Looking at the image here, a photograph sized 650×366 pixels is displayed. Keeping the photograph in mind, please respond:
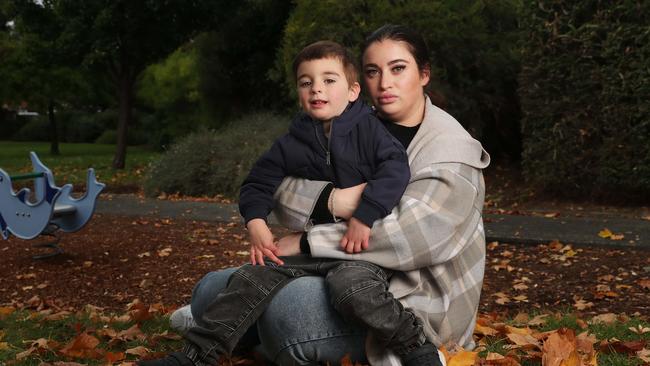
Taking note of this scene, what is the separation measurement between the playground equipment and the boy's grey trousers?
4.48 meters

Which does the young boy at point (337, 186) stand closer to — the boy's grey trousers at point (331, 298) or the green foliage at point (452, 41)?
the boy's grey trousers at point (331, 298)

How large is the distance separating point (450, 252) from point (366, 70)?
823mm

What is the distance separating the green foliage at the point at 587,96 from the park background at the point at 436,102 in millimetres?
17

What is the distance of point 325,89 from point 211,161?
9.66 m

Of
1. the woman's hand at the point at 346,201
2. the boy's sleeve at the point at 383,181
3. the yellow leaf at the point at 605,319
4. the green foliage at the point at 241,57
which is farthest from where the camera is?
the green foliage at the point at 241,57

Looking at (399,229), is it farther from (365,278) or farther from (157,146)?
(157,146)

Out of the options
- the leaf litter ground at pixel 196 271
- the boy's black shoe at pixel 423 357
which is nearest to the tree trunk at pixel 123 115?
the leaf litter ground at pixel 196 271

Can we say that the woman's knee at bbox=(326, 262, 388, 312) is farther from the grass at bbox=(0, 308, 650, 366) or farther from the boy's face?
the grass at bbox=(0, 308, 650, 366)

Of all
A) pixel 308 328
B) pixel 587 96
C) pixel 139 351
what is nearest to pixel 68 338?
pixel 139 351

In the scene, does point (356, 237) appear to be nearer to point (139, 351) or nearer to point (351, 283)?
point (351, 283)

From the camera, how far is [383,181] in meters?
2.72

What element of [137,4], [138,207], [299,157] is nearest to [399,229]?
[299,157]

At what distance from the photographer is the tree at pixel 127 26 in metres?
15.9

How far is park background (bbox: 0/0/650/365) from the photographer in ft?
16.1
